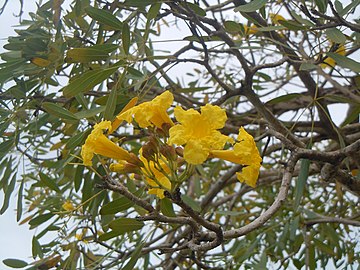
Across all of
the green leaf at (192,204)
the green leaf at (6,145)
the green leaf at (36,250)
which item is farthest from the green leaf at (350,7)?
the green leaf at (36,250)

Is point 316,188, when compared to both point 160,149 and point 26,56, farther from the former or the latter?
point 160,149

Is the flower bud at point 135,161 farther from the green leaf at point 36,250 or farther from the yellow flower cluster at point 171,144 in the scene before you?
the green leaf at point 36,250

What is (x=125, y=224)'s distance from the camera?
0.90m

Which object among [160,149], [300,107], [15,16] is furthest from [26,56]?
[300,107]

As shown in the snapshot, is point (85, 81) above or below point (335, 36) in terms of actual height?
below

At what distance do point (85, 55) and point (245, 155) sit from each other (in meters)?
0.39

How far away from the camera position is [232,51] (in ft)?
3.66

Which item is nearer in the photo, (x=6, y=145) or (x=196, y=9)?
(x=196, y=9)

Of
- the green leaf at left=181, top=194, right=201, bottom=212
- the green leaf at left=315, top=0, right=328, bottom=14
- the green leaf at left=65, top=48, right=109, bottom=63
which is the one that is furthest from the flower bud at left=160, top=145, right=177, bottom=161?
the green leaf at left=181, top=194, right=201, bottom=212

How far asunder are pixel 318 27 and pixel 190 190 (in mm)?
1243

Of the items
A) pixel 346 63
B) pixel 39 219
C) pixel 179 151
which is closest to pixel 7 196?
pixel 39 219

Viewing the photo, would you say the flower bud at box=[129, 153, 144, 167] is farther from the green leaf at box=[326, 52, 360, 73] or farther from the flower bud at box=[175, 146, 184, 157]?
the green leaf at box=[326, 52, 360, 73]

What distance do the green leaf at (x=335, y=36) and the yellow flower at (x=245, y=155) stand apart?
10.6 inches

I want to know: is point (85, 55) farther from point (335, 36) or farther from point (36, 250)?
point (36, 250)
